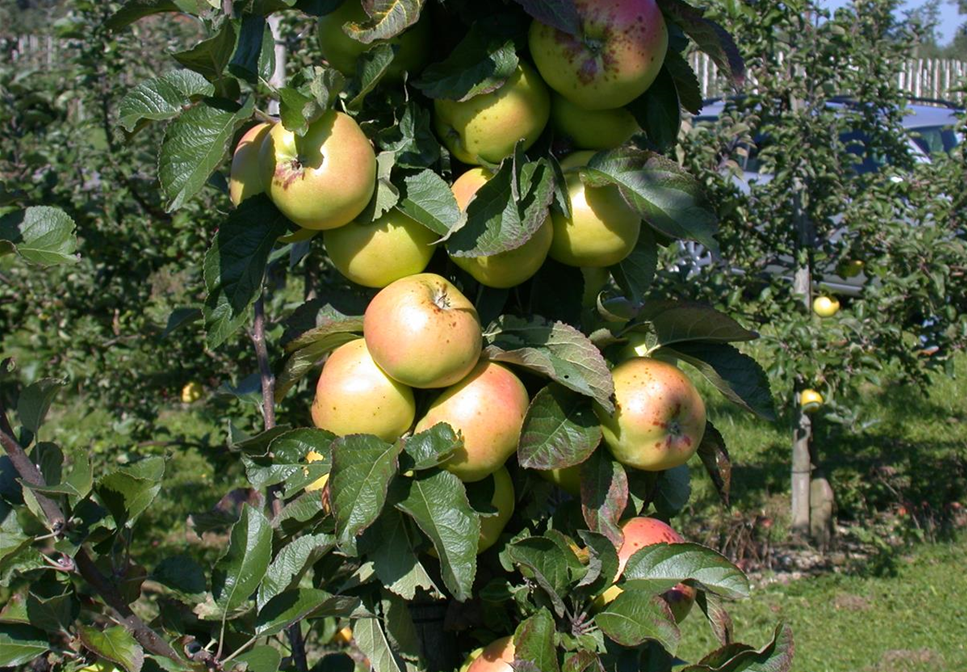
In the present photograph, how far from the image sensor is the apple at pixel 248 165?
1022 millimetres

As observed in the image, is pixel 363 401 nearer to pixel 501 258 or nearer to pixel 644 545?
pixel 501 258

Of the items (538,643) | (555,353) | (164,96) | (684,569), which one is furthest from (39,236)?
(684,569)

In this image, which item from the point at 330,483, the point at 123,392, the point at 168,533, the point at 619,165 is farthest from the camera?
the point at 168,533

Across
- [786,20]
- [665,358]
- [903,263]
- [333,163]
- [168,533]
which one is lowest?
[168,533]

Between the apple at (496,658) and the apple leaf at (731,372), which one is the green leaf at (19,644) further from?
the apple leaf at (731,372)

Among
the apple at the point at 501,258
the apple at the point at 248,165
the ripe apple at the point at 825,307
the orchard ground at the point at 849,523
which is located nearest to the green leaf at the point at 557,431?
the apple at the point at 501,258

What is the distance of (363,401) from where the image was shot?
975 millimetres

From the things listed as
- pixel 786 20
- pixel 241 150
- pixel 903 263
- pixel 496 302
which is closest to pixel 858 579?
pixel 903 263

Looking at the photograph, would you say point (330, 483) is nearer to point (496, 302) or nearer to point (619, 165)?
point (496, 302)

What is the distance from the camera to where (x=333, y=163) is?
0.93 metres

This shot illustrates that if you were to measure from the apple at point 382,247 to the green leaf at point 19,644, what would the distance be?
49cm

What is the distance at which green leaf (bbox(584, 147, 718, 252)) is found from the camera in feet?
3.18

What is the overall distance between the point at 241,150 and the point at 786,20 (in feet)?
9.87

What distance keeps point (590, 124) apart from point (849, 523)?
364 centimetres
